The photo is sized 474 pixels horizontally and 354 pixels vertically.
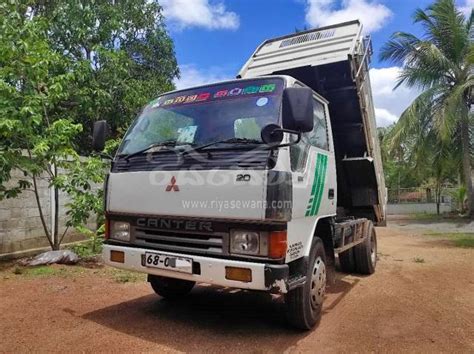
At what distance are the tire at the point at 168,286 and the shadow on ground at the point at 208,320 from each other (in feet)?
0.31

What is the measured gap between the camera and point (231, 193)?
3672mm

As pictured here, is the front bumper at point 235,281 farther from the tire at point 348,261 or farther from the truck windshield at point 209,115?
the tire at point 348,261

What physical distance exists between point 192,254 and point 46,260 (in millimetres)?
4276

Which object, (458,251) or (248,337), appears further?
(458,251)

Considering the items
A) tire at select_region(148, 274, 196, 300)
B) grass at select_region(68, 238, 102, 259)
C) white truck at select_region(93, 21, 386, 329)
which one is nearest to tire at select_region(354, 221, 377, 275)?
white truck at select_region(93, 21, 386, 329)

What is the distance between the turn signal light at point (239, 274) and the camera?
3.54 meters

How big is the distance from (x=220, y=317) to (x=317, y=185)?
175 centimetres

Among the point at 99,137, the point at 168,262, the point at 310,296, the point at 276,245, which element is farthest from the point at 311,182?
the point at 99,137

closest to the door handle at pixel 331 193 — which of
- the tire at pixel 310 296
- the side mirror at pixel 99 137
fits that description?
the tire at pixel 310 296

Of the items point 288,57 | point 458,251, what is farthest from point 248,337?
point 458,251

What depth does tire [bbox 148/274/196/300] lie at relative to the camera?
5.22 metres

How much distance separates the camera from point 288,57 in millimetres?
6137

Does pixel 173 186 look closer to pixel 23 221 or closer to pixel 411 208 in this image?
pixel 23 221

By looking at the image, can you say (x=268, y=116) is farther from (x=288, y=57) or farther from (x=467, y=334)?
(x=467, y=334)
